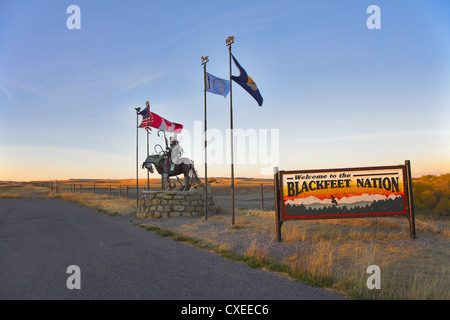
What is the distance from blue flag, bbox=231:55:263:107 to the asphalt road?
699cm

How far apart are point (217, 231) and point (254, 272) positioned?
5342 mm

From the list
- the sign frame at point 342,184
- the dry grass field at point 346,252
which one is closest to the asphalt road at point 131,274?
the dry grass field at point 346,252

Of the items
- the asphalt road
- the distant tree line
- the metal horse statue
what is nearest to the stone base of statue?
the metal horse statue

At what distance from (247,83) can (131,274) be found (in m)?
9.21

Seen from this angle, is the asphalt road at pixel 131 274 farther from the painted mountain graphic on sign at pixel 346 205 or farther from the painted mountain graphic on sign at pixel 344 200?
the painted mountain graphic on sign at pixel 344 200

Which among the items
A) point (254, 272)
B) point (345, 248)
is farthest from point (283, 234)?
point (254, 272)

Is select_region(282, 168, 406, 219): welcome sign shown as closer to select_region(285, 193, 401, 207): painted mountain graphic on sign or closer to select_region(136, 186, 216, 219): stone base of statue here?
select_region(285, 193, 401, 207): painted mountain graphic on sign

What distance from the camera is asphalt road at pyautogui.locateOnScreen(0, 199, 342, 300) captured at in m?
4.84

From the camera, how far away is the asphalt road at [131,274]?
4.84 m

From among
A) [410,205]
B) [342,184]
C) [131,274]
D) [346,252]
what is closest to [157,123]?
[342,184]

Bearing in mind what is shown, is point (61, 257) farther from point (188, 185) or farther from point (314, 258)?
point (188, 185)

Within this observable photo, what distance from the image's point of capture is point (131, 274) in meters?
5.89
